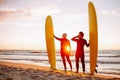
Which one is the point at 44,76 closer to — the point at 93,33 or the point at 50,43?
the point at 93,33

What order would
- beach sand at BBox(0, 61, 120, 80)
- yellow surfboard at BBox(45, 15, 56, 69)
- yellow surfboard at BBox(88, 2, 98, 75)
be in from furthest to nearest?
yellow surfboard at BBox(45, 15, 56, 69) → yellow surfboard at BBox(88, 2, 98, 75) → beach sand at BBox(0, 61, 120, 80)

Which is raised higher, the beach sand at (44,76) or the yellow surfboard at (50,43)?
the yellow surfboard at (50,43)

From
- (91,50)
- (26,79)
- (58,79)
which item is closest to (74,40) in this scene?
(91,50)

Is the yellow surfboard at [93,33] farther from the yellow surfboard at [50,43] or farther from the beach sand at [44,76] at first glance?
the yellow surfboard at [50,43]

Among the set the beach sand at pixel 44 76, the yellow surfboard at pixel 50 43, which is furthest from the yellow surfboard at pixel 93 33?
the yellow surfboard at pixel 50 43

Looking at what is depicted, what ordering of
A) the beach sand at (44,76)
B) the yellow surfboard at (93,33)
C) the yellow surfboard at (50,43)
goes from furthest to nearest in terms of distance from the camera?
the yellow surfboard at (50,43)
the yellow surfboard at (93,33)
the beach sand at (44,76)

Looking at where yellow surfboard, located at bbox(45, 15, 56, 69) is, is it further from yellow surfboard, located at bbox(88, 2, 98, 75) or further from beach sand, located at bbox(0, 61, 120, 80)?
yellow surfboard, located at bbox(88, 2, 98, 75)

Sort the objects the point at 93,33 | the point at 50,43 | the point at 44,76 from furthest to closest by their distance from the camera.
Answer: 1. the point at 50,43
2. the point at 93,33
3. the point at 44,76

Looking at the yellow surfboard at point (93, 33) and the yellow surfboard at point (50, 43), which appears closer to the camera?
the yellow surfboard at point (93, 33)

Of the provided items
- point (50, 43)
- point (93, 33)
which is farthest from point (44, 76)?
point (50, 43)

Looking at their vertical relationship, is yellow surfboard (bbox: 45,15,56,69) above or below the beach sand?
above

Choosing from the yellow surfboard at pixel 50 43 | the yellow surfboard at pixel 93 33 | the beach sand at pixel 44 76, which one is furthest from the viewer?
the yellow surfboard at pixel 50 43

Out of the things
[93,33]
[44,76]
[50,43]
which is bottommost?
[44,76]

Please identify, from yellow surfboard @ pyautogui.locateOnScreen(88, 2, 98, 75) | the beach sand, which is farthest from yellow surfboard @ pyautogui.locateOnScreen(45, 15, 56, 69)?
yellow surfboard @ pyautogui.locateOnScreen(88, 2, 98, 75)
